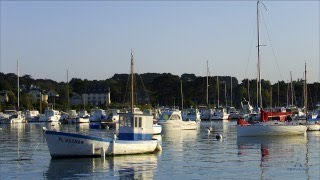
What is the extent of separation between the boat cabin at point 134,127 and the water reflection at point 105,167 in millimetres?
1994

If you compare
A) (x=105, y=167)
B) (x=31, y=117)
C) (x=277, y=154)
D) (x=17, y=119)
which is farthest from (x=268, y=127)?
(x=31, y=117)

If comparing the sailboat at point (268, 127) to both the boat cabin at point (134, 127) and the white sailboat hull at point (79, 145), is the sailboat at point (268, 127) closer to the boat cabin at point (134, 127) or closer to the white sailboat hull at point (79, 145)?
the boat cabin at point (134, 127)

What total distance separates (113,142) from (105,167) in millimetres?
5254

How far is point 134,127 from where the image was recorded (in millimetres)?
43688

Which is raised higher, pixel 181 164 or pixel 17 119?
pixel 17 119

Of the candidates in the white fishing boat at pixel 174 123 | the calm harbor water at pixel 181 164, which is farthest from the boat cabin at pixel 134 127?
the white fishing boat at pixel 174 123

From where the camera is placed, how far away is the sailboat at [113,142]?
40250 mm

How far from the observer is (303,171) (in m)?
33.9

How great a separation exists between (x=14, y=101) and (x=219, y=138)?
126 m

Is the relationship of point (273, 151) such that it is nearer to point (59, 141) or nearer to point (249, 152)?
point (249, 152)

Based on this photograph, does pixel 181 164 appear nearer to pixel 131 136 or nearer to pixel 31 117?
pixel 131 136

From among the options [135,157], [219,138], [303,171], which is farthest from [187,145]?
[303,171]

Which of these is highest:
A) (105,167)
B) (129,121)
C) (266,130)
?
(129,121)

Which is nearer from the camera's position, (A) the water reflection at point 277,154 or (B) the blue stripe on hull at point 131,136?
(A) the water reflection at point 277,154
